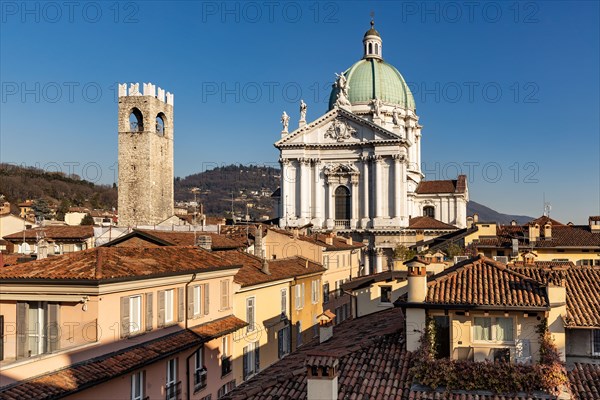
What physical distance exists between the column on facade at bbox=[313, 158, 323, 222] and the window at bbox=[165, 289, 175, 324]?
200 ft

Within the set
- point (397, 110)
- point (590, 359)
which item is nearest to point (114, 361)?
point (590, 359)

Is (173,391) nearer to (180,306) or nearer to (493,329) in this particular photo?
(180,306)

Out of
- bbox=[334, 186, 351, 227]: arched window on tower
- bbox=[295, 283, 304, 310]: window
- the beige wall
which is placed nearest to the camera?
the beige wall

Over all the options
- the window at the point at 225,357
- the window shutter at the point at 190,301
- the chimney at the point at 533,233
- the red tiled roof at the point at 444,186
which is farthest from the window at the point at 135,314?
the red tiled roof at the point at 444,186

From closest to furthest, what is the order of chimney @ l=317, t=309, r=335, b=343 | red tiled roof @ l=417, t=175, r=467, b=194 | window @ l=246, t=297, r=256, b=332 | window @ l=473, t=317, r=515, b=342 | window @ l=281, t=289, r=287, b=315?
window @ l=473, t=317, r=515, b=342
chimney @ l=317, t=309, r=335, b=343
window @ l=246, t=297, r=256, b=332
window @ l=281, t=289, r=287, b=315
red tiled roof @ l=417, t=175, r=467, b=194

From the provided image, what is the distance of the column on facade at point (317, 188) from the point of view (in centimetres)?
7881

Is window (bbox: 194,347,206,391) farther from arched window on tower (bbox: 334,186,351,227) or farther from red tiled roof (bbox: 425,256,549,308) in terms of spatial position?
arched window on tower (bbox: 334,186,351,227)

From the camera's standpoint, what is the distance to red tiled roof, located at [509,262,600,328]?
1460cm

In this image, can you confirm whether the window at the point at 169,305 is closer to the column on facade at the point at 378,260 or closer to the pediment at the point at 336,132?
the column on facade at the point at 378,260

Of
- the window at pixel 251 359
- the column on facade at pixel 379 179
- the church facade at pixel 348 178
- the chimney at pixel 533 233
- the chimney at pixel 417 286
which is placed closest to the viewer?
the chimney at pixel 417 286

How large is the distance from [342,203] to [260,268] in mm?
53720

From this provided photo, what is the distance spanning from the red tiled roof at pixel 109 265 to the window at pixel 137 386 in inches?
90.7

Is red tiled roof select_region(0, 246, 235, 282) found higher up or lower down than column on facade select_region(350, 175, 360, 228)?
lower down

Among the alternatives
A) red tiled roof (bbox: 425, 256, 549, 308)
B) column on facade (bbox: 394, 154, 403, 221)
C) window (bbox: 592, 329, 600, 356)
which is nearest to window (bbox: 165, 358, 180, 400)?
red tiled roof (bbox: 425, 256, 549, 308)
